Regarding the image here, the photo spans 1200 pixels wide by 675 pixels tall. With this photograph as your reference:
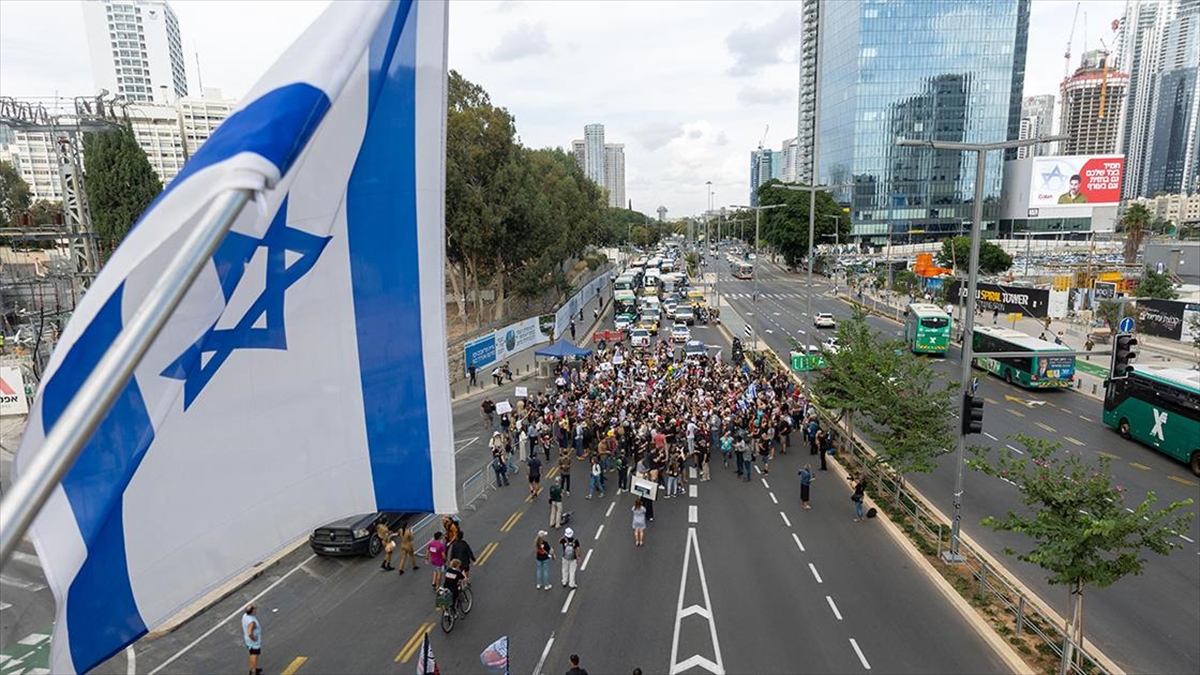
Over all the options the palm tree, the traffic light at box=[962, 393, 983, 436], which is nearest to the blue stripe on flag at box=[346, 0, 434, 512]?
the traffic light at box=[962, 393, 983, 436]

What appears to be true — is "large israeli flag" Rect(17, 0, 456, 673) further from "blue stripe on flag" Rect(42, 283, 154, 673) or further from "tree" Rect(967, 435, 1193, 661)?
"tree" Rect(967, 435, 1193, 661)

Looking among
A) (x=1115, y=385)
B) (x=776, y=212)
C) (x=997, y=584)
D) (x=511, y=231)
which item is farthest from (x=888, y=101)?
(x=997, y=584)

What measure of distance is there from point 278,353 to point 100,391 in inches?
108

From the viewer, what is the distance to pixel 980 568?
47.0 feet

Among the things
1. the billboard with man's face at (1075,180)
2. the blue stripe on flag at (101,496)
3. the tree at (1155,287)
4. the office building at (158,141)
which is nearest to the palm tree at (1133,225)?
the billboard with man's face at (1075,180)

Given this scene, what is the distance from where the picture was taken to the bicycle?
1286 centimetres

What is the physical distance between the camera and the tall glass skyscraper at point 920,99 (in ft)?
371

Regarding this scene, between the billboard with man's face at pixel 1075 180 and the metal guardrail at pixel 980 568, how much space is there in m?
81.6

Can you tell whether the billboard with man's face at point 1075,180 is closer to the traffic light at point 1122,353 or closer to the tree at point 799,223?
the tree at point 799,223

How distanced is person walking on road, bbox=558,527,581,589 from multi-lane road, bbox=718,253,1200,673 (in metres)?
9.96

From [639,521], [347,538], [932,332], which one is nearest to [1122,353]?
[639,521]

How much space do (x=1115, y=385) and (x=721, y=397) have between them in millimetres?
15224

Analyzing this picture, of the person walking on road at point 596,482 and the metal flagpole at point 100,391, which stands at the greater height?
the metal flagpole at point 100,391

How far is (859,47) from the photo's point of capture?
117 meters
